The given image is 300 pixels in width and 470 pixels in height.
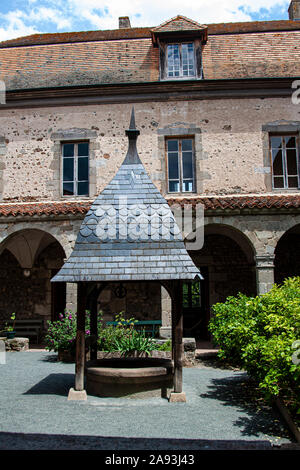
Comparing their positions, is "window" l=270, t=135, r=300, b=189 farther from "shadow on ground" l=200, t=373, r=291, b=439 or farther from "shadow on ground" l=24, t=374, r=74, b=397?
"shadow on ground" l=24, t=374, r=74, b=397

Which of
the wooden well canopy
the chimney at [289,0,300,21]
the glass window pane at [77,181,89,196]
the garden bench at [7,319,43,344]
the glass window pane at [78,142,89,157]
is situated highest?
the chimney at [289,0,300,21]

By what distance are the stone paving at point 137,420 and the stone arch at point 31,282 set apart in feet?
17.4

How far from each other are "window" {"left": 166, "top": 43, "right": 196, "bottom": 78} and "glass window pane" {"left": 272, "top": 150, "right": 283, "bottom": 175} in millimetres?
3137

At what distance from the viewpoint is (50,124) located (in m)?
11.0

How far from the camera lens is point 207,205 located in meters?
9.02

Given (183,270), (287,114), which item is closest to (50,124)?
(287,114)

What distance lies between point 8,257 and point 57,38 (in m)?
7.04

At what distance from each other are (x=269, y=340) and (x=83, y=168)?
7.86 metres

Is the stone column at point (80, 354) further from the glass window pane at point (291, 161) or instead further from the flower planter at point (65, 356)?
the glass window pane at point (291, 161)

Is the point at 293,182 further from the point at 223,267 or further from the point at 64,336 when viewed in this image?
the point at 64,336

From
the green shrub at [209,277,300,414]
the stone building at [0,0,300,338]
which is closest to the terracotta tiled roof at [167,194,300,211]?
the stone building at [0,0,300,338]

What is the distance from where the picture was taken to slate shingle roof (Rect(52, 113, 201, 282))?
5020 mm

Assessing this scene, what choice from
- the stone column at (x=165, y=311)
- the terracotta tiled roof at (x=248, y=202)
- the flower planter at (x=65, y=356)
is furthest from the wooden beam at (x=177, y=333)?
the terracotta tiled roof at (x=248, y=202)

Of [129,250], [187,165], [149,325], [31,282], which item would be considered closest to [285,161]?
[187,165]
